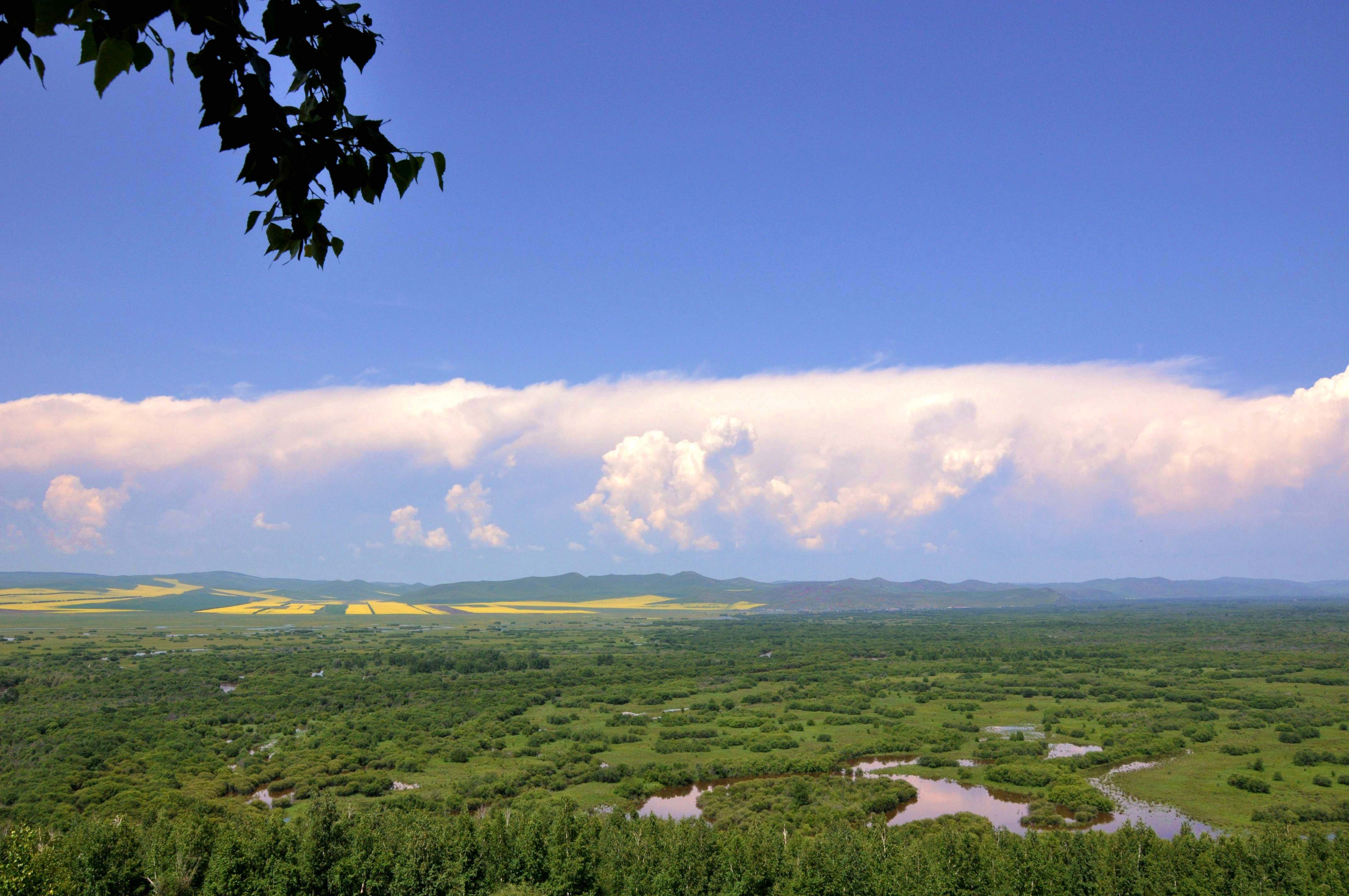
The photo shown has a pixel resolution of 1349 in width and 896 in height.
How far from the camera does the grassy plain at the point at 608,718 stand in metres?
44.8

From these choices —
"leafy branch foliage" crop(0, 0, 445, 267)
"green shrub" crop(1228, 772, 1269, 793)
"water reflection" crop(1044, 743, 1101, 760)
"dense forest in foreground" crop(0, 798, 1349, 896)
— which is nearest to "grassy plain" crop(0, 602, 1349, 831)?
"green shrub" crop(1228, 772, 1269, 793)

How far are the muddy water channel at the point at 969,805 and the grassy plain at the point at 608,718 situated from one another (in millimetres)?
1128

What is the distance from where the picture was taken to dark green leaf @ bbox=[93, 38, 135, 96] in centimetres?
226

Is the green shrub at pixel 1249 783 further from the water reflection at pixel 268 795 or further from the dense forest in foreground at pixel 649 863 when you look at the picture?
the water reflection at pixel 268 795

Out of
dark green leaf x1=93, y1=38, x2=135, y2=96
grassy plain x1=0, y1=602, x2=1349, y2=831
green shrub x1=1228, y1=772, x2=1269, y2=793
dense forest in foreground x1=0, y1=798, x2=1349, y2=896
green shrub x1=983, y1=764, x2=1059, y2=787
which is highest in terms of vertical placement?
dark green leaf x1=93, y1=38, x2=135, y2=96

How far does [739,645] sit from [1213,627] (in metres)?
101

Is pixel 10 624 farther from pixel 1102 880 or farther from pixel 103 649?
pixel 1102 880

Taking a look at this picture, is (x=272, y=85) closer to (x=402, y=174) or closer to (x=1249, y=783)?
(x=402, y=174)

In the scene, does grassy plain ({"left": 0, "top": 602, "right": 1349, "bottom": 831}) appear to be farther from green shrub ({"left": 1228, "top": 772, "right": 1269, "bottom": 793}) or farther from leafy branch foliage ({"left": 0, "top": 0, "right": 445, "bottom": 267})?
leafy branch foliage ({"left": 0, "top": 0, "right": 445, "bottom": 267})

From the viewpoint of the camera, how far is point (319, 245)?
3650 millimetres

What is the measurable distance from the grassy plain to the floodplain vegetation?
1.31 feet

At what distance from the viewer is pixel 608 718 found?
6675 cm

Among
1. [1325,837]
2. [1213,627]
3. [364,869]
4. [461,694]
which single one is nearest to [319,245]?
[364,869]

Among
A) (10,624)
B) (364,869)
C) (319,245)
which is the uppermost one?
(319,245)
